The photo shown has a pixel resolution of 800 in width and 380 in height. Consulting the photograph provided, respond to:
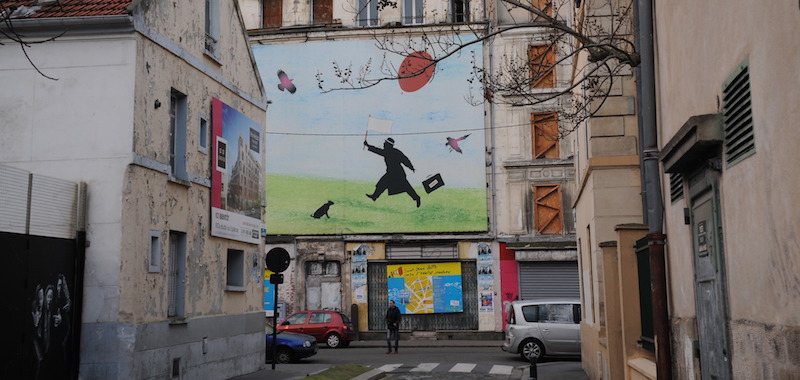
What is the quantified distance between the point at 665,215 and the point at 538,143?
25.5m

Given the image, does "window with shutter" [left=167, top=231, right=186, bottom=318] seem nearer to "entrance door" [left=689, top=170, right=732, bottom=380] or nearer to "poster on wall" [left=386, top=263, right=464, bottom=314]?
"entrance door" [left=689, top=170, right=732, bottom=380]

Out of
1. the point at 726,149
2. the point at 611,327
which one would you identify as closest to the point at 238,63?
the point at 611,327

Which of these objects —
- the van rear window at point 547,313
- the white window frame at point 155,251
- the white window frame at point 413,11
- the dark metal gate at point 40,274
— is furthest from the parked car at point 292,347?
the white window frame at point 413,11

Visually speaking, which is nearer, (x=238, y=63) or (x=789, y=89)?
(x=789, y=89)

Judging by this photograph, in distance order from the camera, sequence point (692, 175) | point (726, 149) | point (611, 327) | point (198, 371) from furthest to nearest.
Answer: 1. point (198, 371)
2. point (611, 327)
3. point (692, 175)
4. point (726, 149)

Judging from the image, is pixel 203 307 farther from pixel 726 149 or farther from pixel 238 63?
pixel 726 149

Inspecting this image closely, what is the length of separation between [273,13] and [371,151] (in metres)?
7.60

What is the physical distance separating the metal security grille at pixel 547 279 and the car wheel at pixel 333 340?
805 centimetres

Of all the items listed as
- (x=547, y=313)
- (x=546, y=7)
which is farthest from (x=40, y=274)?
(x=547, y=313)

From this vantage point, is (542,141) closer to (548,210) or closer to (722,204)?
(548,210)

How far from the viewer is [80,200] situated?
13.5 meters

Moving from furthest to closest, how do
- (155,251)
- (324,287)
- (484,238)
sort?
(324,287) < (484,238) < (155,251)

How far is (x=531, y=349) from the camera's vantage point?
23.2 m

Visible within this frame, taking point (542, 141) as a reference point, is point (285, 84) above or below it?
above
